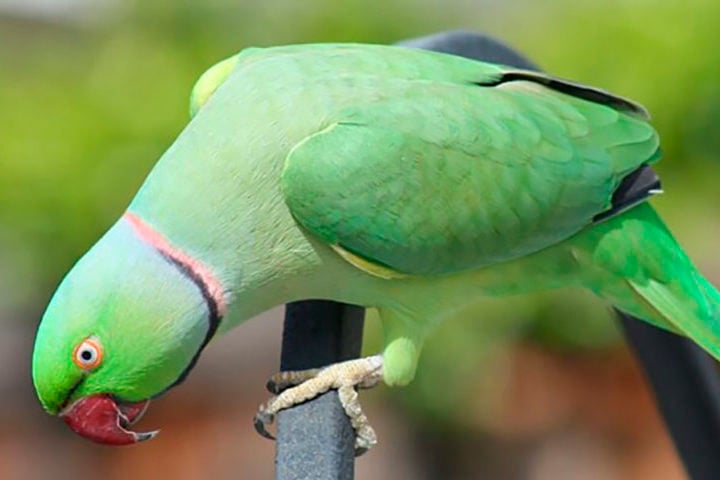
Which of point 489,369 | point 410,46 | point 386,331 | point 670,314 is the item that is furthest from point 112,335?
point 489,369

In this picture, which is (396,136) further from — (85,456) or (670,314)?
(85,456)

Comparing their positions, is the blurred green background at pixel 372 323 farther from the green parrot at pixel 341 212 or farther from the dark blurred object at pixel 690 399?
the green parrot at pixel 341 212

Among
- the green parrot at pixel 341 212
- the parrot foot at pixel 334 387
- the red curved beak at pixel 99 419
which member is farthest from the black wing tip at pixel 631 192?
the red curved beak at pixel 99 419

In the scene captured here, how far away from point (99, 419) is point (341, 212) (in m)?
0.32

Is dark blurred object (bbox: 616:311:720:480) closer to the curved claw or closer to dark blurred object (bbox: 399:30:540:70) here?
dark blurred object (bbox: 399:30:540:70)

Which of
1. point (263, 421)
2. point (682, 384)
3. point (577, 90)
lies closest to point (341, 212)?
point (263, 421)

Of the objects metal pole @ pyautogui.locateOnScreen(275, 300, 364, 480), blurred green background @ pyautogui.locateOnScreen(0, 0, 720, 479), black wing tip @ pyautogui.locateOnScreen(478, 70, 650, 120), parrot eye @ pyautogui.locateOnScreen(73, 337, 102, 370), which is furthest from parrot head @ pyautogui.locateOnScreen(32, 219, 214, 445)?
blurred green background @ pyautogui.locateOnScreen(0, 0, 720, 479)

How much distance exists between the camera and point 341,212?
1327mm

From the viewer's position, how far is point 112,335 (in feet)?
4.04

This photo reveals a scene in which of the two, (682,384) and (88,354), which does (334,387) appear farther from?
(682,384)

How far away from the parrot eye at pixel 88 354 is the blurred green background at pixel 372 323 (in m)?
1.80

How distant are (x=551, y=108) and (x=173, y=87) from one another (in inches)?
82.0

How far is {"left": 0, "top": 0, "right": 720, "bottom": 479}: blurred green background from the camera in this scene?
10.7 feet

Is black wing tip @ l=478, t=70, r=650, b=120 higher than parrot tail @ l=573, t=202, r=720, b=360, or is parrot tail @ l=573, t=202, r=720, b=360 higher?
black wing tip @ l=478, t=70, r=650, b=120
